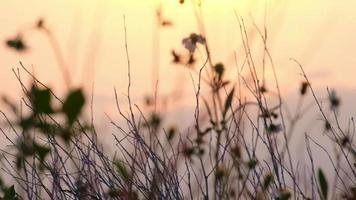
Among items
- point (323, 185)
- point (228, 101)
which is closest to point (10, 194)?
point (228, 101)

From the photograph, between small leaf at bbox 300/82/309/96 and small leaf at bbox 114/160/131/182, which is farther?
small leaf at bbox 300/82/309/96

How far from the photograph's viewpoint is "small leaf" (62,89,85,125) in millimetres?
2854

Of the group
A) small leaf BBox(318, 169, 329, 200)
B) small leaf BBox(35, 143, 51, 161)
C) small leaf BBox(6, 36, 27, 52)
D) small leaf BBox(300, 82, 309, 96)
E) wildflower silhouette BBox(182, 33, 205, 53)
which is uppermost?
wildflower silhouette BBox(182, 33, 205, 53)

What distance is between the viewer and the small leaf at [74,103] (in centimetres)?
285

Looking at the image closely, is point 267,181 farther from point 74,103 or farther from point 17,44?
point 74,103

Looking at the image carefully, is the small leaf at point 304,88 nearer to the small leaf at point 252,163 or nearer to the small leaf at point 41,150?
the small leaf at point 252,163

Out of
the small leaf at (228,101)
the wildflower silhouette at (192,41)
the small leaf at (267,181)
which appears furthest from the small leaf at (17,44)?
the small leaf at (267,181)

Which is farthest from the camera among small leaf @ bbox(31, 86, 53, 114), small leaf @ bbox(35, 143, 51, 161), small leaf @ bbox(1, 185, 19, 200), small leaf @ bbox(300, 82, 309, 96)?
small leaf @ bbox(300, 82, 309, 96)

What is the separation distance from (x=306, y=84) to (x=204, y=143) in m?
0.76

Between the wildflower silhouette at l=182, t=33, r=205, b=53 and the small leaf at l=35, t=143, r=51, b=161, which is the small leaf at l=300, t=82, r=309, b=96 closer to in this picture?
the wildflower silhouette at l=182, t=33, r=205, b=53

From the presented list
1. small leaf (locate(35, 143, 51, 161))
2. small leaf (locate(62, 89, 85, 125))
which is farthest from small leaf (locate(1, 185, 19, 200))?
small leaf (locate(62, 89, 85, 125))

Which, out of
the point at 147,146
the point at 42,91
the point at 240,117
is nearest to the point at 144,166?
the point at 147,146

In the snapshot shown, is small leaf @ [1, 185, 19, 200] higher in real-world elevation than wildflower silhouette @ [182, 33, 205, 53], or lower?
lower

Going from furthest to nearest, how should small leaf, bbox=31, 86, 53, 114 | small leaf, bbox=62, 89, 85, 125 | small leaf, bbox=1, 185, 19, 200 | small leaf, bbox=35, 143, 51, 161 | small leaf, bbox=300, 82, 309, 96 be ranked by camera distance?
small leaf, bbox=300, 82, 309, 96 → small leaf, bbox=1, 185, 19, 200 → small leaf, bbox=35, 143, 51, 161 → small leaf, bbox=31, 86, 53, 114 → small leaf, bbox=62, 89, 85, 125
